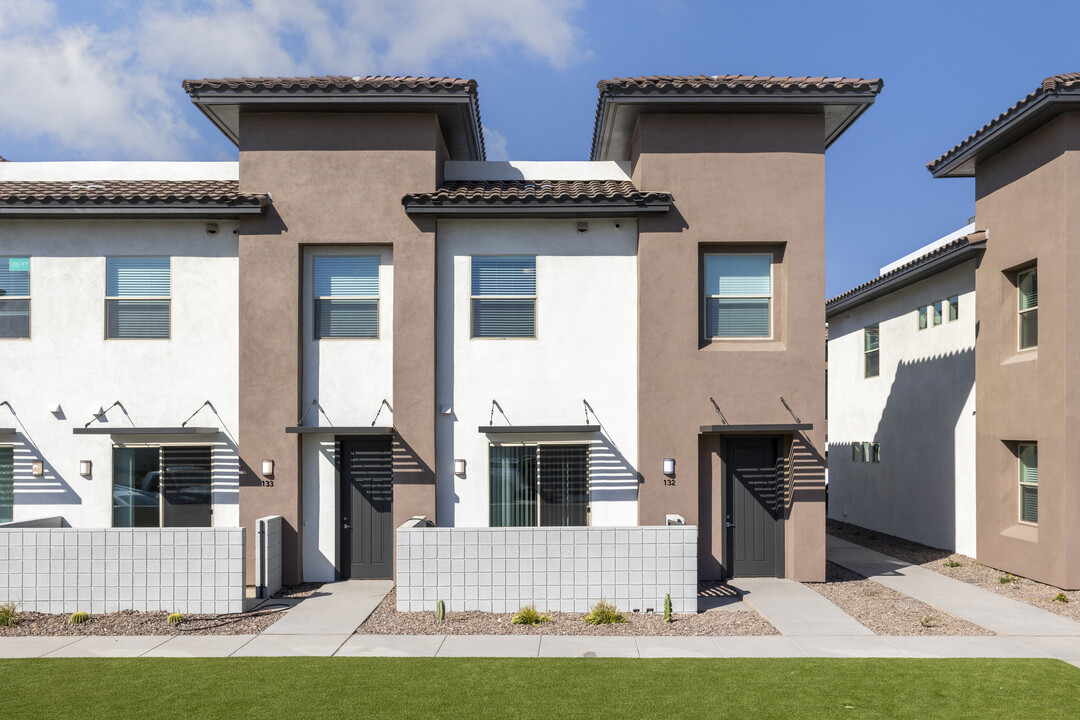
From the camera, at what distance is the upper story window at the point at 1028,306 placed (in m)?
13.9

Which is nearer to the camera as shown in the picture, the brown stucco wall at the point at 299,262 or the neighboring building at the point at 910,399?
the brown stucco wall at the point at 299,262

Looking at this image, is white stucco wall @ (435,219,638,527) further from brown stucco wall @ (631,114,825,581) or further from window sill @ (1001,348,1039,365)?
window sill @ (1001,348,1039,365)

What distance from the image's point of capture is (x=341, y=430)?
42.7 ft

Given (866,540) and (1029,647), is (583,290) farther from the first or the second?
(866,540)

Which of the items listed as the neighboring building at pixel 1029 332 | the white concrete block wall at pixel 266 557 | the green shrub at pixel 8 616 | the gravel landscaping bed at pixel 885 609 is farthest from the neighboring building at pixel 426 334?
the neighboring building at pixel 1029 332

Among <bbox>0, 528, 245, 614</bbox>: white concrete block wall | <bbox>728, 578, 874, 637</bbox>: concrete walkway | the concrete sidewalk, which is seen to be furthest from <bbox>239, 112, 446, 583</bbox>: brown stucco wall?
<bbox>728, 578, 874, 637</bbox>: concrete walkway

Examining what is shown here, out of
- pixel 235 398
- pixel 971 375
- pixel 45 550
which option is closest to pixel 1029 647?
pixel 971 375

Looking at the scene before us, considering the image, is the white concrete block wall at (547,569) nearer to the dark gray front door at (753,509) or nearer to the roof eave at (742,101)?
the dark gray front door at (753,509)

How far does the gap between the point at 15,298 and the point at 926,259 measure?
1748 cm

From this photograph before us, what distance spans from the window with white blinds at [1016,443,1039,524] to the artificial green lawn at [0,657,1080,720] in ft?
18.3

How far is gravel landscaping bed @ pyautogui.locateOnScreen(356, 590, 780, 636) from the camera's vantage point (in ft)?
34.4

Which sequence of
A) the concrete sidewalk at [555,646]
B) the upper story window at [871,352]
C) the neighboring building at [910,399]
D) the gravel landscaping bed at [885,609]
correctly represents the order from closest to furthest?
the concrete sidewalk at [555,646], the gravel landscaping bed at [885,609], the neighboring building at [910,399], the upper story window at [871,352]

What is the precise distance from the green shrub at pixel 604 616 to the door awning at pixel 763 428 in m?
3.62

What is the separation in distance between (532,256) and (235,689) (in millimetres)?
8154
